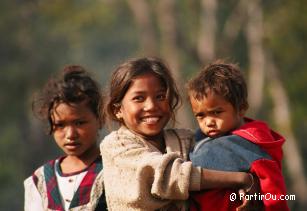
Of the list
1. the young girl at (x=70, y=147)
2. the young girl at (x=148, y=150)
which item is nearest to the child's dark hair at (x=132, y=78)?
the young girl at (x=148, y=150)

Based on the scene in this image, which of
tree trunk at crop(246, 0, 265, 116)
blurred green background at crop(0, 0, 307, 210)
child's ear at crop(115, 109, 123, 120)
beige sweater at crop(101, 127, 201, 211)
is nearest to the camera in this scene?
beige sweater at crop(101, 127, 201, 211)

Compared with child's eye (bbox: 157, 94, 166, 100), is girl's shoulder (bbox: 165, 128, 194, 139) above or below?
below

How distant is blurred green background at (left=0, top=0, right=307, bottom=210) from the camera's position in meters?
14.8

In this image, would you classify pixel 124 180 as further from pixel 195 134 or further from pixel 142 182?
pixel 195 134

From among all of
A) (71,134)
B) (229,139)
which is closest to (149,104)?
(229,139)

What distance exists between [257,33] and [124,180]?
12.8 meters

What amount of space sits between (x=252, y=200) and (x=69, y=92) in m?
1.25

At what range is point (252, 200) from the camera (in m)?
3.07

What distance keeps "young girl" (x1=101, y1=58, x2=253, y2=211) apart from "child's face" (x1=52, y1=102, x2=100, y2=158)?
48 cm

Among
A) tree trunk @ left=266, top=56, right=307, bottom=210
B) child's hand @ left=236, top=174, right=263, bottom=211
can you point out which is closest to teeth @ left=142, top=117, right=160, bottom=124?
child's hand @ left=236, top=174, right=263, bottom=211

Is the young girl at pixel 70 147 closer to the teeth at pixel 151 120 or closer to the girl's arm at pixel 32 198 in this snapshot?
the girl's arm at pixel 32 198

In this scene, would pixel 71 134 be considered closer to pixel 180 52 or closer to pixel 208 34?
pixel 180 52

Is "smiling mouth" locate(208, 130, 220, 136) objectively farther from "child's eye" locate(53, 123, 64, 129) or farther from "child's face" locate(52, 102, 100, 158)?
"child's eye" locate(53, 123, 64, 129)

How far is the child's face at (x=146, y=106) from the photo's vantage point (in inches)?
129
